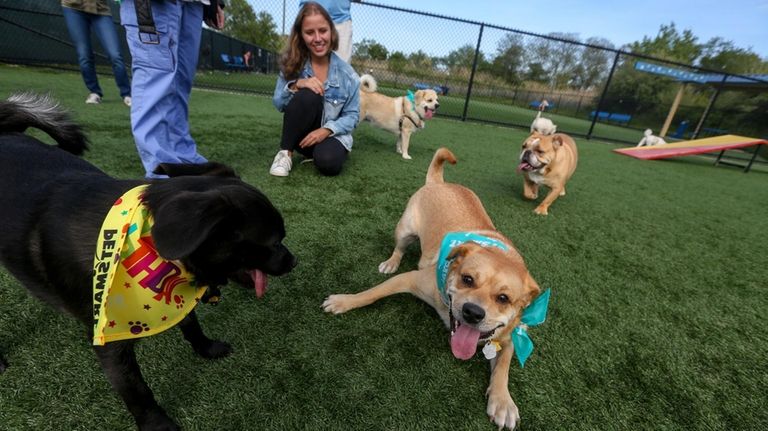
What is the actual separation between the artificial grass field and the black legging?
0.20 m

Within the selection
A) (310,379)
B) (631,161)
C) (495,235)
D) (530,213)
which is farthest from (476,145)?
(310,379)

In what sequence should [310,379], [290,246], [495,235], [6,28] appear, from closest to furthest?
[310,379] < [495,235] < [290,246] < [6,28]

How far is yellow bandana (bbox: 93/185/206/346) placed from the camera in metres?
1.07

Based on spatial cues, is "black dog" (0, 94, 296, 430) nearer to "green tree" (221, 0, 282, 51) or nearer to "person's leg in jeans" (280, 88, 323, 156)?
"person's leg in jeans" (280, 88, 323, 156)

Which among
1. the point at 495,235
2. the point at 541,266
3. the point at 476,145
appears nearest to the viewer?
the point at 495,235

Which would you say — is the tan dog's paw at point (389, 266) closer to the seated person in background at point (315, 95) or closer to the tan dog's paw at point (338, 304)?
the tan dog's paw at point (338, 304)

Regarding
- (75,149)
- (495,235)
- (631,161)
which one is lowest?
(631,161)

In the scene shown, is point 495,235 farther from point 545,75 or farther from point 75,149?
point 545,75

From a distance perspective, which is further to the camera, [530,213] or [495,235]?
[530,213]

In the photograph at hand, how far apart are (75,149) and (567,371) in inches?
125

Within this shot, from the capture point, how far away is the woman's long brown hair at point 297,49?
3920mm

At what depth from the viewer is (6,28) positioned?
10.1m

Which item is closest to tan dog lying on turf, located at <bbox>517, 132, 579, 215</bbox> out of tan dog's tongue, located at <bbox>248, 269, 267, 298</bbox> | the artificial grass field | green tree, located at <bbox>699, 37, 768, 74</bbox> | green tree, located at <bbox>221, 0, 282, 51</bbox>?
the artificial grass field

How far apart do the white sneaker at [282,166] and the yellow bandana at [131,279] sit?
2808 mm
